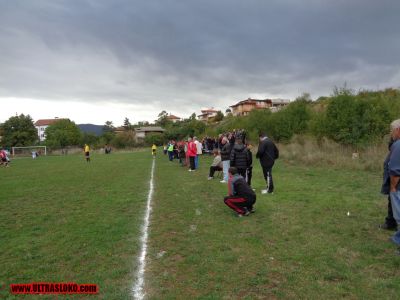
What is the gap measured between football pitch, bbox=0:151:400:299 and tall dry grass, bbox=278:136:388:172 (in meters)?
5.87

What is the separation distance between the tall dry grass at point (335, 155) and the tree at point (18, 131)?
7329cm

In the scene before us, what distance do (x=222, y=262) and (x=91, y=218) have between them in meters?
4.19

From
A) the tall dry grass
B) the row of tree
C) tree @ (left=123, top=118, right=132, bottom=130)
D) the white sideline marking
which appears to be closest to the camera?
the white sideline marking

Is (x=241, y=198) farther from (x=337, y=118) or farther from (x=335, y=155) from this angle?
(x=337, y=118)

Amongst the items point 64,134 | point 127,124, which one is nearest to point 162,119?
point 127,124

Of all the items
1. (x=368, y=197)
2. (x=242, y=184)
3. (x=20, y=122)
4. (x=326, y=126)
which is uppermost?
(x=20, y=122)

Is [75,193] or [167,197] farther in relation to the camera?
[75,193]

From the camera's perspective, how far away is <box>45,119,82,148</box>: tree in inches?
3597

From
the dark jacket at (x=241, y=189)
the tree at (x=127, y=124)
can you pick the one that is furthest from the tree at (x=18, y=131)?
the dark jacket at (x=241, y=189)

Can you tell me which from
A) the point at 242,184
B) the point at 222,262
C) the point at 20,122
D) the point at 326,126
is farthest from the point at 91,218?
the point at 20,122

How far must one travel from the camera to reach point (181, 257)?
5.16 meters

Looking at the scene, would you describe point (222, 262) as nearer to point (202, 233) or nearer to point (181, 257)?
point (181, 257)

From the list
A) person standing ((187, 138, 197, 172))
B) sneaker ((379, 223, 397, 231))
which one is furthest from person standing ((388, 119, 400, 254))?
person standing ((187, 138, 197, 172))

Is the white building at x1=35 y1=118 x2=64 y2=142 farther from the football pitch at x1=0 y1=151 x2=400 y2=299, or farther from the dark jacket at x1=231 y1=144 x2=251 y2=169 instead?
the football pitch at x1=0 y1=151 x2=400 y2=299
